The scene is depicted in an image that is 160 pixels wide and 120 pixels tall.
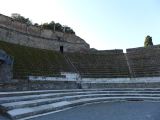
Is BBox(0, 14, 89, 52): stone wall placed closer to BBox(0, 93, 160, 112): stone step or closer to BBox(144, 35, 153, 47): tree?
BBox(144, 35, 153, 47): tree

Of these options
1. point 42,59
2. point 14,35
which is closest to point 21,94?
point 42,59

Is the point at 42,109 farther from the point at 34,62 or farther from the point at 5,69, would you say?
the point at 34,62

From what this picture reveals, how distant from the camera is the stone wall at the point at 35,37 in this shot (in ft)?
86.7

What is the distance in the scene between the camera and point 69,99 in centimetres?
1341

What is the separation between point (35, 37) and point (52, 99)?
60.4 feet

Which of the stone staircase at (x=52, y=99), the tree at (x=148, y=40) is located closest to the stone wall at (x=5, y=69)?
the stone staircase at (x=52, y=99)

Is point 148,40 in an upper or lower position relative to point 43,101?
upper

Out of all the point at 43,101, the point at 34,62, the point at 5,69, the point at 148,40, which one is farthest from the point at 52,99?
the point at 148,40

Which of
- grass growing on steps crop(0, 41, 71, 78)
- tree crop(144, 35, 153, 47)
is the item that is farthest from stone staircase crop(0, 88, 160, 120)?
tree crop(144, 35, 153, 47)

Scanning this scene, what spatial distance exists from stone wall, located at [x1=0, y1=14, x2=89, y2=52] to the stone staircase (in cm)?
1310

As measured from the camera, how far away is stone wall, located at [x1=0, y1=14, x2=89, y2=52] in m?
26.4

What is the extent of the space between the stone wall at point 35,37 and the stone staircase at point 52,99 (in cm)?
1310

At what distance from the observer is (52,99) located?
39.5 feet

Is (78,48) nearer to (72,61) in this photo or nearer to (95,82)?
(72,61)
